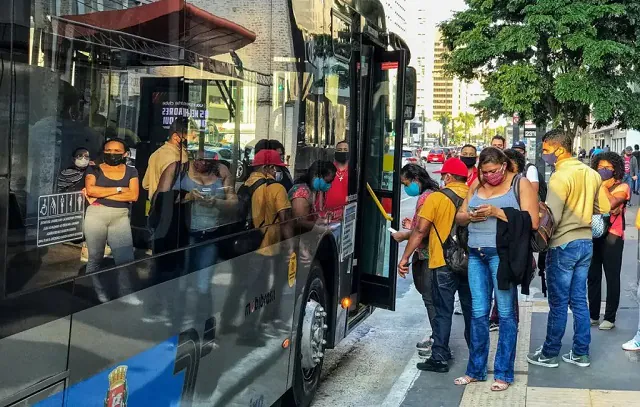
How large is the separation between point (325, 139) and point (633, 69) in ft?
45.2

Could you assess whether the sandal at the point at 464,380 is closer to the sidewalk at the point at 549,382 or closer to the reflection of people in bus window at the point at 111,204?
the sidewalk at the point at 549,382

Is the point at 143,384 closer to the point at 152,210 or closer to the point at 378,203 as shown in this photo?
the point at 152,210

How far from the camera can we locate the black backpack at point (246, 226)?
4.19 m

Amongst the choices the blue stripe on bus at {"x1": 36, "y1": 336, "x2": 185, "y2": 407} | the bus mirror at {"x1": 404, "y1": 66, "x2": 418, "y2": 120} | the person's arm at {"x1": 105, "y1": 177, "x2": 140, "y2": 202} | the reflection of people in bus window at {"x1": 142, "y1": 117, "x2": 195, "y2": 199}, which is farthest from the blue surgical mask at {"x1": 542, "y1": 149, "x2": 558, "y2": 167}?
the person's arm at {"x1": 105, "y1": 177, "x2": 140, "y2": 202}

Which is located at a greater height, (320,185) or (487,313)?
(320,185)

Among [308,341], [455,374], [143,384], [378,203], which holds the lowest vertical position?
[455,374]

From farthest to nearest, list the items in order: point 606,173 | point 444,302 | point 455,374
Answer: point 606,173, point 455,374, point 444,302

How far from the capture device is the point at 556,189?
21.0 feet

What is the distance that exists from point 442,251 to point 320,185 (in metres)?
1.35

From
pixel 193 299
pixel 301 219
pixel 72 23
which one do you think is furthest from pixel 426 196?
pixel 72 23

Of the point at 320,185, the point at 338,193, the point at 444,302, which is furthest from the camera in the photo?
the point at 444,302

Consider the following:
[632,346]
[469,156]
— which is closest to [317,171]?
[469,156]

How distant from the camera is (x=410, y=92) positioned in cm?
769

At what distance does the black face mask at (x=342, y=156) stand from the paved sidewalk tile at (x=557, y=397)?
7.55 feet
